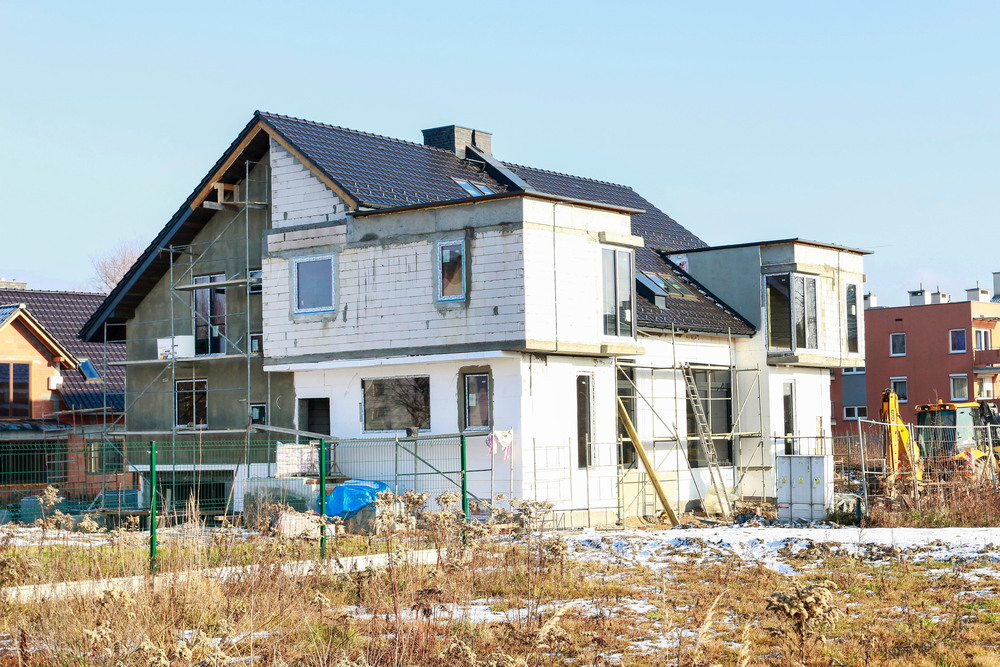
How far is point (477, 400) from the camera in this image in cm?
2491

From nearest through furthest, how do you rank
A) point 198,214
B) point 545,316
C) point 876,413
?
point 545,316 → point 198,214 → point 876,413

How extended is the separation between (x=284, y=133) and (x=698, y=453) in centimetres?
1302

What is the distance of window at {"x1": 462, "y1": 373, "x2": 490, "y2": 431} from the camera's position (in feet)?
81.2

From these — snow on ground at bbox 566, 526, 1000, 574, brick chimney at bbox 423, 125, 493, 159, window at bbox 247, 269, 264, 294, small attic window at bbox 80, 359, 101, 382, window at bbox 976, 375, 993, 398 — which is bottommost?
snow on ground at bbox 566, 526, 1000, 574

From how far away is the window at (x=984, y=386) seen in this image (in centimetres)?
6194

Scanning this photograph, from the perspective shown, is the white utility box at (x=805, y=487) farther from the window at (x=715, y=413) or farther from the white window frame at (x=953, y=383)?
the white window frame at (x=953, y=383)

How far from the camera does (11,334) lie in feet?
120

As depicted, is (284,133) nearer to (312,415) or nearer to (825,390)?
(312,415)

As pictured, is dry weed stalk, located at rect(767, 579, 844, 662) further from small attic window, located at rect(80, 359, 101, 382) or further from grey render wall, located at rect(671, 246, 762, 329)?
small attic window, located at rect(80, 359, 101, 382)

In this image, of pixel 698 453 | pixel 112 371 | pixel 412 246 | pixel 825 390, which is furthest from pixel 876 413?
pixel 412 246

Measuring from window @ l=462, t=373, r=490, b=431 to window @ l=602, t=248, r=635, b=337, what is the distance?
3.06 m

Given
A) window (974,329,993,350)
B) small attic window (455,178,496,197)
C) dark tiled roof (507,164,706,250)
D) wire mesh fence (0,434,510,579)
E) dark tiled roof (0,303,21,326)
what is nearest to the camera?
wire mesh fence (0,434,510,579)

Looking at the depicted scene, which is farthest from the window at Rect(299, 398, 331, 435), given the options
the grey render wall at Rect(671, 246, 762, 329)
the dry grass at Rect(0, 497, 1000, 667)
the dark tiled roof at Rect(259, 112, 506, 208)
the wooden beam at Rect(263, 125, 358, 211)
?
the dry grass at Rect(0, 497, 1000, 667)

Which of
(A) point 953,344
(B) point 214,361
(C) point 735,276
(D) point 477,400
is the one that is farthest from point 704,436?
(A) point 953,344
